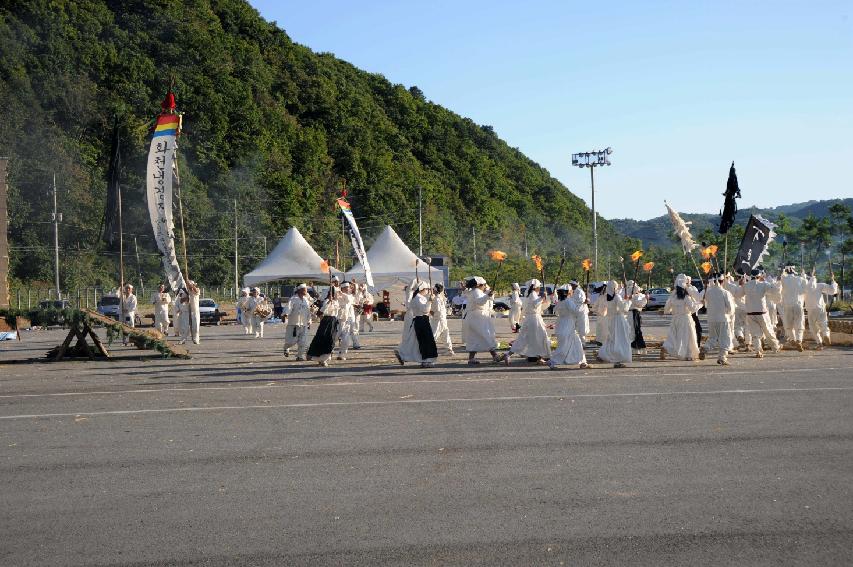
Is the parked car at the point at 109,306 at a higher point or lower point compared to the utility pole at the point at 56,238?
lower

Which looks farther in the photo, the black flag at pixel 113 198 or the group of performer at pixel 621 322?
the black flag at pixel 113 198

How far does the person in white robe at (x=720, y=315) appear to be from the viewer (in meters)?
17.2

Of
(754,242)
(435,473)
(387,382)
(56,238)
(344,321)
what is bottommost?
(435,473)

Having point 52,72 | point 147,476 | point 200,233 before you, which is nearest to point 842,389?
point 147,476

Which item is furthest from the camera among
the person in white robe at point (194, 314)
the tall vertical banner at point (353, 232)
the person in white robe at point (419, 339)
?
the tall vertical banner at point (353, 232)

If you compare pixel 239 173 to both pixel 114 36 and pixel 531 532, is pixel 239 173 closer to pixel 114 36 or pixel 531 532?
pixel 114 36

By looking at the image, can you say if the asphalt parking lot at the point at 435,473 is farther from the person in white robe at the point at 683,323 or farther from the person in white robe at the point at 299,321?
the person in white robe at the point at 299,321

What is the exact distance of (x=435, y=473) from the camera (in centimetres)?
784

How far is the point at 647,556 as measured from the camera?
5570 millimetres

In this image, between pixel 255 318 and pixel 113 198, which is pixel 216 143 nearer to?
pixel 255 318

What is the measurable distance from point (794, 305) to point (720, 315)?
4410 millimetres

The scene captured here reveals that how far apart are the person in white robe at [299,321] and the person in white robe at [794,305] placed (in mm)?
10659

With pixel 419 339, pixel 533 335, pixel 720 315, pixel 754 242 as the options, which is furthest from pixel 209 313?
pixel 720 315

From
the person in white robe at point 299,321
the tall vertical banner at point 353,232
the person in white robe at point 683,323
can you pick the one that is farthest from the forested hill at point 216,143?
the person in white robe at point 683,323
